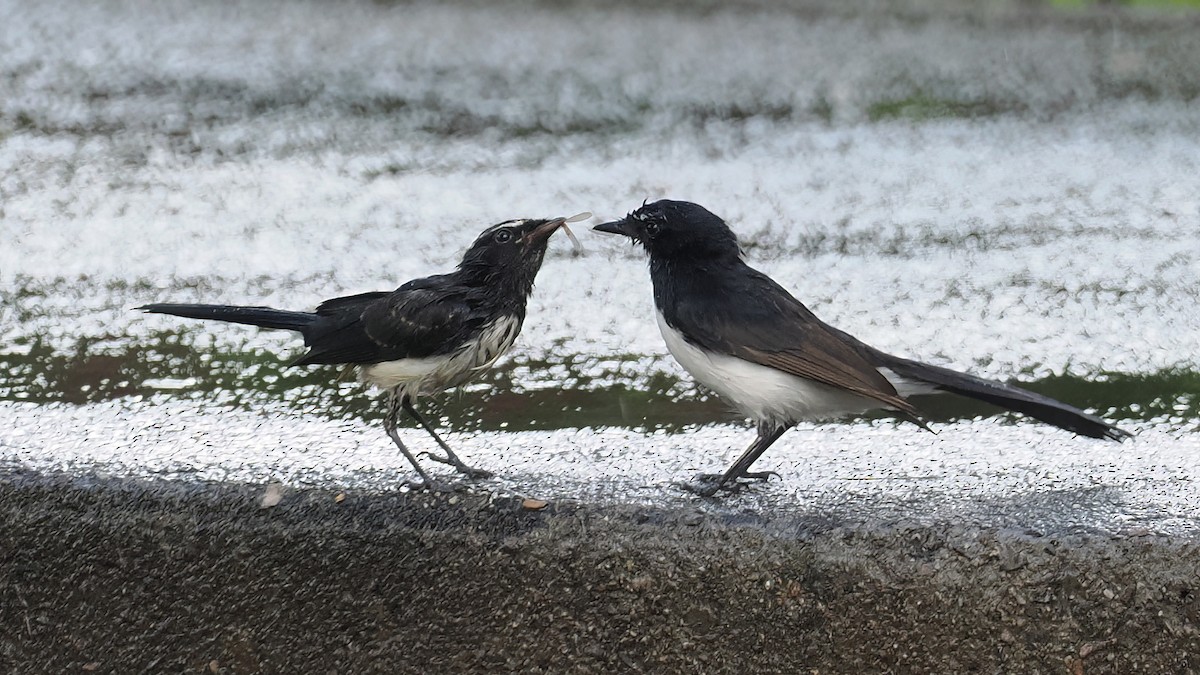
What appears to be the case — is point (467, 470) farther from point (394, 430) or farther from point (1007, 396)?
point (1007, 396)

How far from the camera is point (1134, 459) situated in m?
3.40

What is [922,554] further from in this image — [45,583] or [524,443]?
[45,583]

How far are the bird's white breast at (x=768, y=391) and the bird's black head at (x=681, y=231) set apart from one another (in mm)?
265

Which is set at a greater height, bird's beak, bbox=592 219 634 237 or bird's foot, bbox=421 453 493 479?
bird's beak, bbox=592 219 634 237

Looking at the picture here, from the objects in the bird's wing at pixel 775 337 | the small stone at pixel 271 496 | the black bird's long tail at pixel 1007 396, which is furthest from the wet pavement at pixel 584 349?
the bird's wing at pixel 775 337

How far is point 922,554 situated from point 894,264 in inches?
91.3

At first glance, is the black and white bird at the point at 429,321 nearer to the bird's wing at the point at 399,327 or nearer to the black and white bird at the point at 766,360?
the bird's wing at the point at 399,327

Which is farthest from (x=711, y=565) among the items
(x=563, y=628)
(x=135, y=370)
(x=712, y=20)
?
(x=712, y=20)

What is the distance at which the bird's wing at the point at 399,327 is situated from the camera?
318 centimetres

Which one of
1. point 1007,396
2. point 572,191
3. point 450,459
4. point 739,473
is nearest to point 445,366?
point 450,459

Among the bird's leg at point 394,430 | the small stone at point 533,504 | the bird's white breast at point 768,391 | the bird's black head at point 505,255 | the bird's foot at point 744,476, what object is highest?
the bird's black head at point 505,255

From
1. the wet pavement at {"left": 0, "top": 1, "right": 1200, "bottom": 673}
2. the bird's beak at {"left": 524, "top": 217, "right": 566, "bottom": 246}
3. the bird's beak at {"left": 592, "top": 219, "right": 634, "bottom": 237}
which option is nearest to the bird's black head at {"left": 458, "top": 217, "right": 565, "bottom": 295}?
the bird's beak at {"left": 524, "top": 217, "right": 566, "bottom": 246}

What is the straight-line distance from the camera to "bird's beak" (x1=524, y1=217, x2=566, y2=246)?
10.9ft

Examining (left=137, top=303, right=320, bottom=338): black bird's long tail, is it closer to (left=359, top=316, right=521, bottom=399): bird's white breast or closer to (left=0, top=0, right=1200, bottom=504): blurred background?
(left=359, top=316, right=521, bottom=399): bird's white breast
